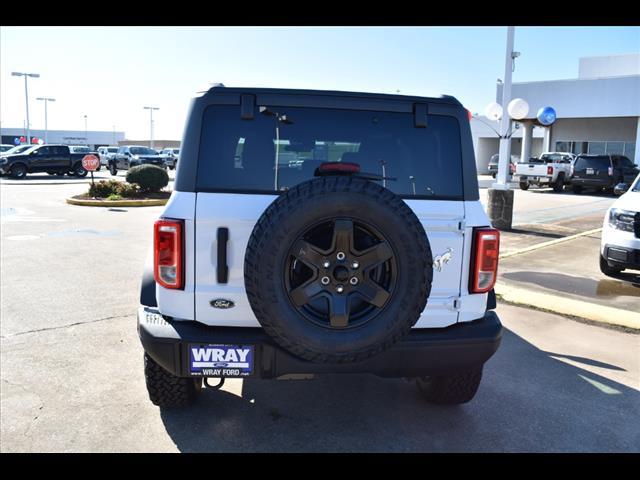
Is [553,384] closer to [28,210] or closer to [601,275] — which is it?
[601,275]

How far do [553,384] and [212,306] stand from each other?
269 cm

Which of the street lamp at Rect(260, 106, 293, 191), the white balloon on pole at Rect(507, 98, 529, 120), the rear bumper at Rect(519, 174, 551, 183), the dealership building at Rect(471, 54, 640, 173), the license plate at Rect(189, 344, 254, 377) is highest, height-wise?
the dealership building at Rect(471, 54, 640, 173)

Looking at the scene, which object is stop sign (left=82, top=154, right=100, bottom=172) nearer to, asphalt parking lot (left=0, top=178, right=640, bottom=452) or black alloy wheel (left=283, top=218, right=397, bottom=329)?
asphalt parking lot (left=0, top=178, right=640, bottom=452)

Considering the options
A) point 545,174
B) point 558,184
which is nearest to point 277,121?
point 545,174

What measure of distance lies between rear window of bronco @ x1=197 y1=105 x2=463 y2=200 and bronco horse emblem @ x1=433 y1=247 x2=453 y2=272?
0.31 m

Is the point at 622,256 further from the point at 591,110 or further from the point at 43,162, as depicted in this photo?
the point at 43,162

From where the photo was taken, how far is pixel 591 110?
30.5 meters

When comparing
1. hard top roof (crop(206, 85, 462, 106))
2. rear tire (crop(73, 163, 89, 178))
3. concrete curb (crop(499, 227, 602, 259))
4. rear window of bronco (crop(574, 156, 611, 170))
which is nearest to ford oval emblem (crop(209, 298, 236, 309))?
hard top roof (crop(206, 85, 462, 106))

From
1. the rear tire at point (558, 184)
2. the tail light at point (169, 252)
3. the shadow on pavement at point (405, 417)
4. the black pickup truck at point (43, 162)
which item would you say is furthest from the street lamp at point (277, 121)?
the black pickup truck at point (43, 162)

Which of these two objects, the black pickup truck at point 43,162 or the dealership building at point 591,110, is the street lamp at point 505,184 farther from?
the black pickup truck at point 43,162

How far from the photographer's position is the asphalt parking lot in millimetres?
3125

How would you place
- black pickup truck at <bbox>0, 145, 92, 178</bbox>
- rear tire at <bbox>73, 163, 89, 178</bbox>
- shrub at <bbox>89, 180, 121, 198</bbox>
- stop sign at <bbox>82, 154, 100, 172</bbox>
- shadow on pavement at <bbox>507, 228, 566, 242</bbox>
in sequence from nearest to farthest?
shadow on pavement at <bbox>507, 228, 566, 242</bbox> < shrub at <bbox>89, 180, 121, 198</bbox> < stop sign at <bbox>82, 154, 100, 172</bbox> < black pickup truck at <bbox>0, 145, 92, 178</bbox> < rear tire at <bbox>73, 163, 89, 178</bbox>

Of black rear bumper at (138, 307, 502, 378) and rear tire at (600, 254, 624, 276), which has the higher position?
black rear bumper at (138, 307, 502, 378)

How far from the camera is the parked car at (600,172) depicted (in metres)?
22.4
